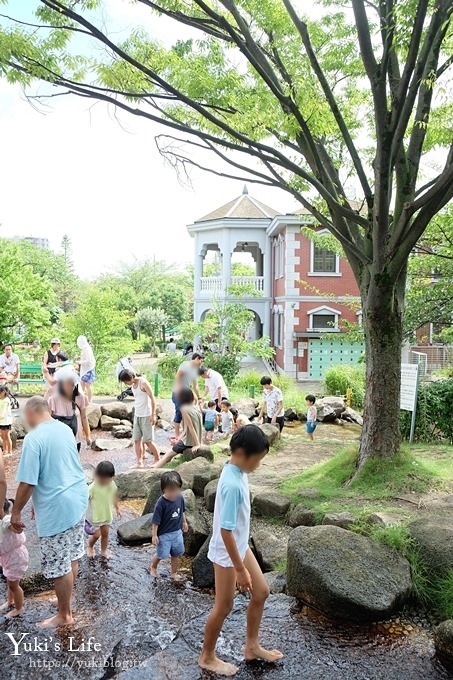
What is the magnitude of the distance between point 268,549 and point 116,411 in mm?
8046

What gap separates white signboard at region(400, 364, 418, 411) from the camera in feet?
31.6

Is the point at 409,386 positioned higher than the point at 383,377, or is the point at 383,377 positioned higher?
the point at 383,377

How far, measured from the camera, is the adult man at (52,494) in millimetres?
3885

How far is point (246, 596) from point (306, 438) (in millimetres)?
6754

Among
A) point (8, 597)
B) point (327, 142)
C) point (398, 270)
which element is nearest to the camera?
point (8, 597)

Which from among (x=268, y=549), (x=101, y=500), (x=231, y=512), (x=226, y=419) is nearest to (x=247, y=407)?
(x=226, y=419)

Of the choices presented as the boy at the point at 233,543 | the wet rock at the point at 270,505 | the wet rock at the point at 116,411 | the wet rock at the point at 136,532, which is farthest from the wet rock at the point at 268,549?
the wet rock at the point at 116,411

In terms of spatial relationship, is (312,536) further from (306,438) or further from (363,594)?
(306,438)

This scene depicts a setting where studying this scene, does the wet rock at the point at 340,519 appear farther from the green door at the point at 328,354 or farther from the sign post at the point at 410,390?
the green door at the point at 328,354

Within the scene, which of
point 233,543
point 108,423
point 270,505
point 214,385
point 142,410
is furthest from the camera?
point 108,423

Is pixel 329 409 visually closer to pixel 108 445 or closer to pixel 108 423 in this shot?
pixel 108 423

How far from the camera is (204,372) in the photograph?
10.4 meters

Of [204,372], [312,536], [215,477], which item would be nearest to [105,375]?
[204,372]

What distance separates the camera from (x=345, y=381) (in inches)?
631
